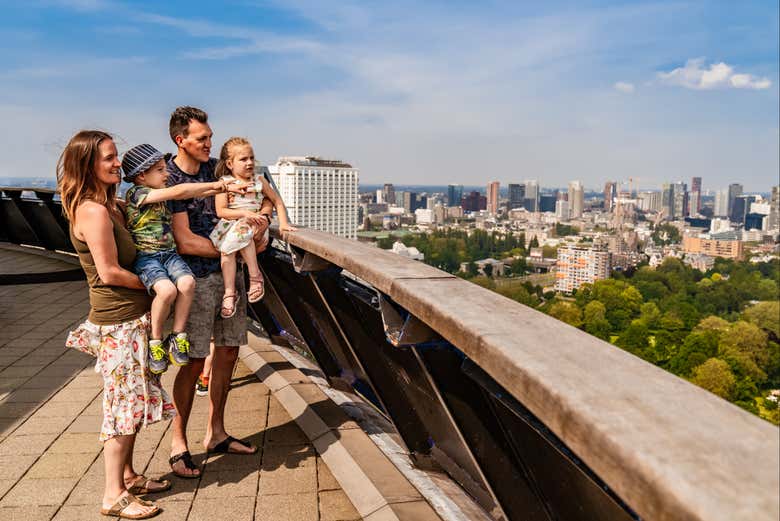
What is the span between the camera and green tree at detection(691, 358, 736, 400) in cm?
5081

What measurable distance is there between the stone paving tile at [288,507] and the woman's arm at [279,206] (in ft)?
4.17

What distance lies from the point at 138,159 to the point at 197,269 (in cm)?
55

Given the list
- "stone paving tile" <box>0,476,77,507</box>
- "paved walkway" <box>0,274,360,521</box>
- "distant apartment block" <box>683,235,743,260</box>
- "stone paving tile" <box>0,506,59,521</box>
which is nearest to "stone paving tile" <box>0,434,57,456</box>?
"paved walkway" <box>0,274,360,521</box>

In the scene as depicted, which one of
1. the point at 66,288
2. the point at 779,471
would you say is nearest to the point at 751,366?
the point at 66,288

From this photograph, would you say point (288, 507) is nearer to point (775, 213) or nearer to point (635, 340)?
point (635, 340)

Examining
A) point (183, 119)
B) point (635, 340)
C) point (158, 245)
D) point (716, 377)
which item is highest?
point (183, 119)

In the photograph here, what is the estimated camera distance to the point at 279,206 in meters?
3.30

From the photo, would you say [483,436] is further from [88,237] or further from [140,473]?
[140,473]

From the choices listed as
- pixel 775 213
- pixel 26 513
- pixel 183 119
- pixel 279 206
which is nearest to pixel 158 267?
pixel 183 119

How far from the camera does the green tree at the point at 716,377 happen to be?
50.8 metres

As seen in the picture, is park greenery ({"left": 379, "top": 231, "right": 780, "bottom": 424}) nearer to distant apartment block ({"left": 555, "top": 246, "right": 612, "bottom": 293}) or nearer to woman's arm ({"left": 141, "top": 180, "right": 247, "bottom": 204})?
distant apartment block ({"left": 555, "top": 246, "right": 612, "bottom": 293})

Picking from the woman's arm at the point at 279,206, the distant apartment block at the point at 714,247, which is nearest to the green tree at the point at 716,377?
the woman's arm at the point at 279,206

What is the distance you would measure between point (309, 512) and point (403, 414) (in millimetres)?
534

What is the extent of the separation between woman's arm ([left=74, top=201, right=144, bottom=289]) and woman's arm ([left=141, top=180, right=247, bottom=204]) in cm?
22
